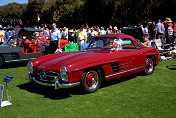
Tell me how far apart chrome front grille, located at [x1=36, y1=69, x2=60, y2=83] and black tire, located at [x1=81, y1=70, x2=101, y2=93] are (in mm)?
618

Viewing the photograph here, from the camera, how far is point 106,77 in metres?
5.18

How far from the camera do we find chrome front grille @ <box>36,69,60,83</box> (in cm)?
473

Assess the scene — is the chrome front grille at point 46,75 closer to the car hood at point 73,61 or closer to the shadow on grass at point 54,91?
the car hood at point 73,61

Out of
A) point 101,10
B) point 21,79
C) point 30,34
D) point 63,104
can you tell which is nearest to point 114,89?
point 63,104

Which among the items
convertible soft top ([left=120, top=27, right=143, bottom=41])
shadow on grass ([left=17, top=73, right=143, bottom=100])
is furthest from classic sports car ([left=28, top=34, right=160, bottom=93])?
convertible soft top ([left=120, top=27, right=143, bottom=41])

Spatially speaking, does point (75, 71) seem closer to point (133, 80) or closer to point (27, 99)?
point (27, 99)

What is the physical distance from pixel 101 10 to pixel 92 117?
36.6 meters

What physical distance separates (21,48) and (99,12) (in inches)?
1260

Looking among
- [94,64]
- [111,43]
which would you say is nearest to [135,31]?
[111,43]

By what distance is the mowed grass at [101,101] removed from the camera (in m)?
3.80

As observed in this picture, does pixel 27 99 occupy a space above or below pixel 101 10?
below

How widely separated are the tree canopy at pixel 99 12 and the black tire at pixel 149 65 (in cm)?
2492

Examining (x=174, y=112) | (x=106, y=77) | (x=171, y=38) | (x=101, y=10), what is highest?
(x=101, y=10)

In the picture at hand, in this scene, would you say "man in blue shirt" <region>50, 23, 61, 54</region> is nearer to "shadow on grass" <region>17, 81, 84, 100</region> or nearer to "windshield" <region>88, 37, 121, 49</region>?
"windshield" <region>88, 37, 121, 49</region>
